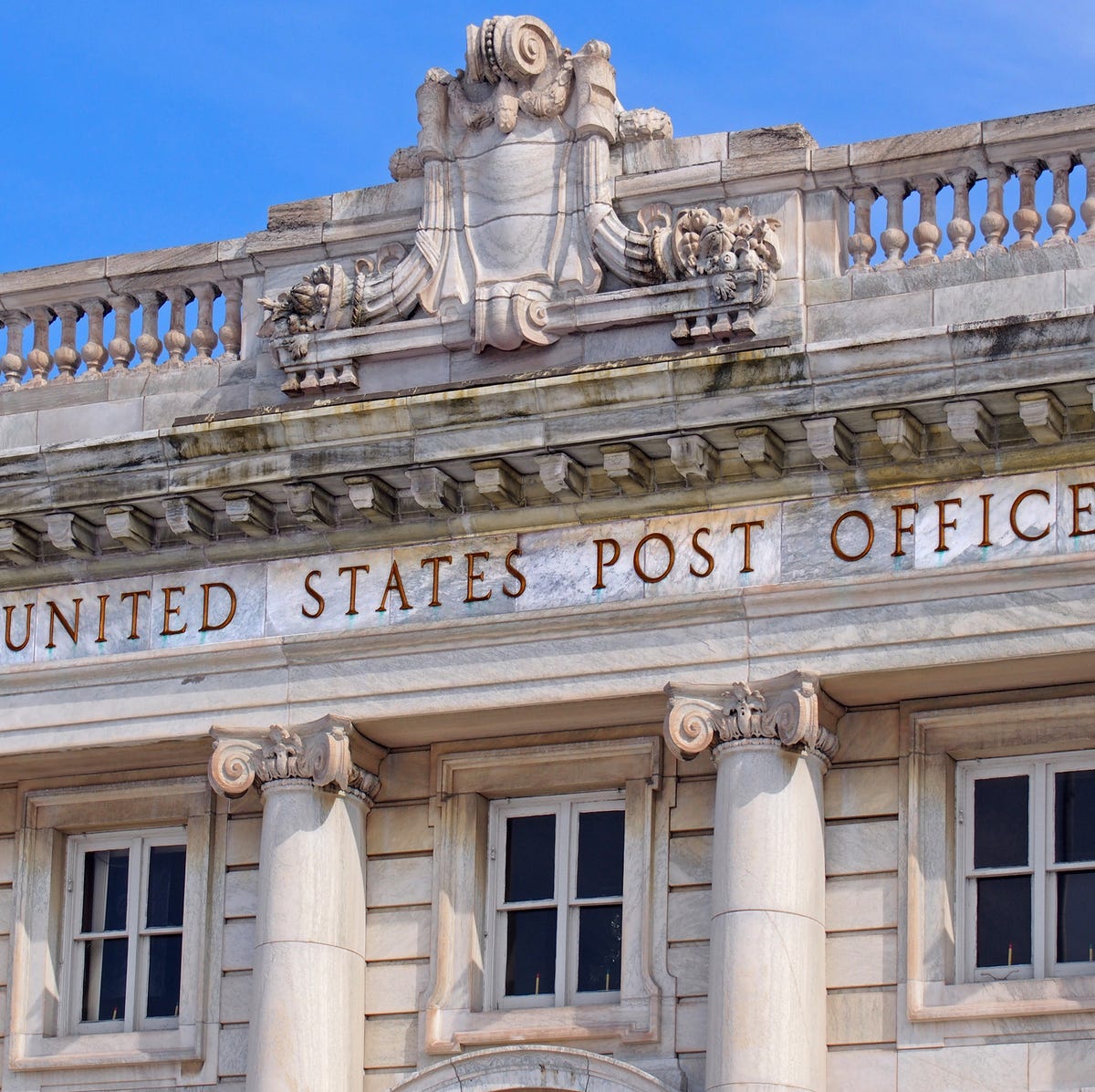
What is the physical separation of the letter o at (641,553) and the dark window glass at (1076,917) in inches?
150

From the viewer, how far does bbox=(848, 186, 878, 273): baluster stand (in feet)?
84.2

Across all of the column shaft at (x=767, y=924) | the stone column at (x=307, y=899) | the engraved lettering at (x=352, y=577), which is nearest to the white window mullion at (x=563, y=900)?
the stone column at (x=307, y=899)

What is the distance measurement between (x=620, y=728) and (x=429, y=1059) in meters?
3.04

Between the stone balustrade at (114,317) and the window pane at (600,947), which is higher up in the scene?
the stone balustrade at (114,317)

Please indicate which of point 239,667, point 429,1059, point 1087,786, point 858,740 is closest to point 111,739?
point 239,667

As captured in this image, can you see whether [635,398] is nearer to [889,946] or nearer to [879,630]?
[879,630]

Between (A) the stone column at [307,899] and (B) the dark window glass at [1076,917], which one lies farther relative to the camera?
(A) the stone column at [307,899]

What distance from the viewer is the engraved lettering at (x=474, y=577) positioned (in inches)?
1021

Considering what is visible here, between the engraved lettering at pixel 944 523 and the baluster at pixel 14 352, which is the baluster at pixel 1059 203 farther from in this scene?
the baluster at pixel 14 352

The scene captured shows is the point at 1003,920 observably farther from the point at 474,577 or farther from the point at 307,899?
the point at 307,899

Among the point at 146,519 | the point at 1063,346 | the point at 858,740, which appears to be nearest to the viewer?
the point at 1063,346

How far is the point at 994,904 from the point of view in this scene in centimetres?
2477

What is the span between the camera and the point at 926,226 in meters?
25.4

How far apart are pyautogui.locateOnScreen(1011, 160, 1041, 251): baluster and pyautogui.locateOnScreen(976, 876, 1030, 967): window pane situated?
16.0 feet
